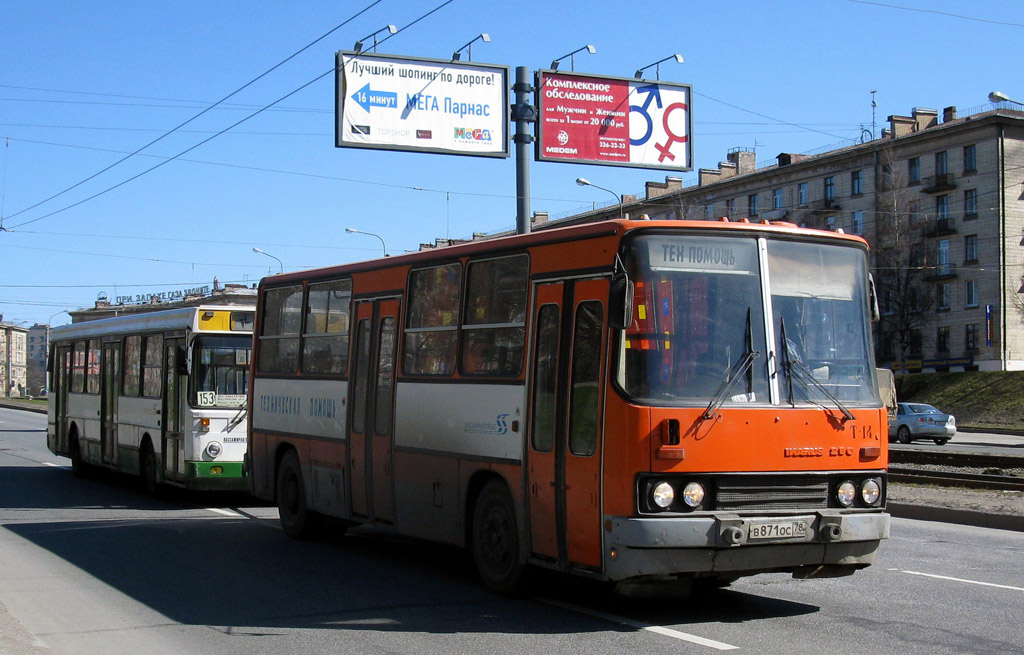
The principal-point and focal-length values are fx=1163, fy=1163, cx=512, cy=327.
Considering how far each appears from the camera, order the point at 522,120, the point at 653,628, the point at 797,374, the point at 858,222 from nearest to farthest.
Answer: the point at 653,628 → the point at 797,374 → the point at 522,120 → the point at 858,222

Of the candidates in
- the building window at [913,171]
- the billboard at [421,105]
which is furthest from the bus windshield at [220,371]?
the building window at [913,171]

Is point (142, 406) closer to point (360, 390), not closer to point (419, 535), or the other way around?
point (360, 390)

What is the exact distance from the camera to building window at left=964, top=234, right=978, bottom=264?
70.2 metres

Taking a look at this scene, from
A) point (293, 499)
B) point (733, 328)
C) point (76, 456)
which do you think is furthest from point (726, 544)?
point (76, 456)

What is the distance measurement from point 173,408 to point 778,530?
1159 cm

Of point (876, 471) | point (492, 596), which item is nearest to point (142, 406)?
point (492, 596)

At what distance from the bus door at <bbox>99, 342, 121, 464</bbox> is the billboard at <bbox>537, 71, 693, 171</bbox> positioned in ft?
27.3

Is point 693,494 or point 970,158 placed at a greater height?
point 970,158

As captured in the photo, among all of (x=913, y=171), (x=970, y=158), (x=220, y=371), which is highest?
(x=970, y=158)

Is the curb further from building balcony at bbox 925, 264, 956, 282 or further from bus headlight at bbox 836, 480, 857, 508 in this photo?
building balcony at bbox 925, 264, 956, 282

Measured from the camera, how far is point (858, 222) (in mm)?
75625

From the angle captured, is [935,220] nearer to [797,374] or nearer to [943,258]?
[943,258]

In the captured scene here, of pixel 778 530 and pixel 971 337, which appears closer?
pixel 778 530

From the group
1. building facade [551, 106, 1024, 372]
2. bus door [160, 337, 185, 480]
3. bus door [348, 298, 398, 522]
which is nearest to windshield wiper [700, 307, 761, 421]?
bus door [348, 298, 398, 522]
